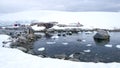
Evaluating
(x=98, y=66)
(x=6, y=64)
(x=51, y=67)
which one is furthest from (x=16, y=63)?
(x=98, y=66)

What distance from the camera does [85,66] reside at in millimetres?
7664

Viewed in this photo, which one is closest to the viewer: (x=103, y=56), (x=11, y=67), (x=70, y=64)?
(x=11, y=67)

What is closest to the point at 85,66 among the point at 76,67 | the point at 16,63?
the point at 76,67

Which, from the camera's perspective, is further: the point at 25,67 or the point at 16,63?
the point at 16,63

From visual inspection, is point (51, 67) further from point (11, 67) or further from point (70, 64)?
point (11, 67)

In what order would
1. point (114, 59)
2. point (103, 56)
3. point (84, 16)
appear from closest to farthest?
point (114, 59)
point (103, 56)
point (84, 16)

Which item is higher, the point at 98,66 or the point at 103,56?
the point at 98,66

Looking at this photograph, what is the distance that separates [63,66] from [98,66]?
1408 mm

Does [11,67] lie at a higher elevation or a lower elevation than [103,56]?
higher

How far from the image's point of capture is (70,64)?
26.2ft

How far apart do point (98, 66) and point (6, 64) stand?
12.3 ft

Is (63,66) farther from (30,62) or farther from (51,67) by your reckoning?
(30,62)

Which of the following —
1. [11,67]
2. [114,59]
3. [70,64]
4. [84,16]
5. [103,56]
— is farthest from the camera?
[84,16]

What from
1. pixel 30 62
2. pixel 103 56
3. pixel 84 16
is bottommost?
pixel 84 16
